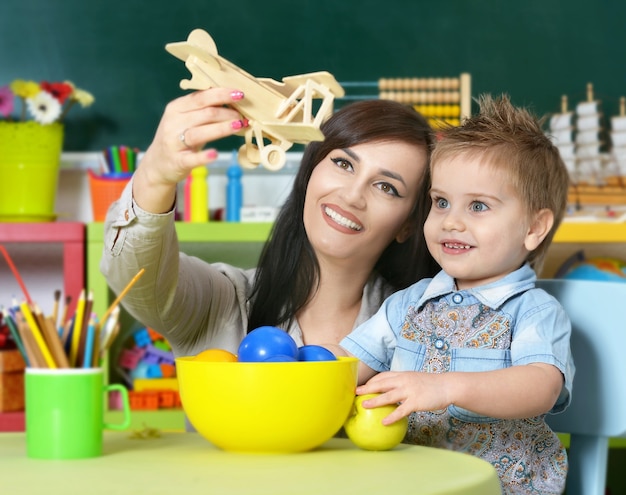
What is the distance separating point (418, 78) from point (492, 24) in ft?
0.99

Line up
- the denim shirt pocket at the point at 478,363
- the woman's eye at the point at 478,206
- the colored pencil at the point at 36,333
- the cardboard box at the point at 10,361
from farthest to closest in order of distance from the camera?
1. the cardboard box at the point at 10,361
2. the woman's eye at the point at 478,206
3. the denim shirt pocket at the point at 478,363
4. the colored pencil at the point at 36,333

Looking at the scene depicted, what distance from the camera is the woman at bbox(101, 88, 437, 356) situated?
1.33 metres

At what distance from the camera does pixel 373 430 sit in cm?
91

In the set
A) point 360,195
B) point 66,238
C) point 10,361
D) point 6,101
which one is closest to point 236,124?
point 360,195

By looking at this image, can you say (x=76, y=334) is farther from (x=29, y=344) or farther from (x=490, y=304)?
(x=490, y=304)

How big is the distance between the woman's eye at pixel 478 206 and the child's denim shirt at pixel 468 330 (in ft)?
0.33

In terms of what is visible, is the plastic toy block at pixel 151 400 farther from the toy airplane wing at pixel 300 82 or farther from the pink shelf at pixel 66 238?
the toy airplane wing at pixel 300 82

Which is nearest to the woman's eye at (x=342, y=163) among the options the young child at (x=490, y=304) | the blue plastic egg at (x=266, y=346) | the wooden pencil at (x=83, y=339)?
the young child at (x=490, y=304)

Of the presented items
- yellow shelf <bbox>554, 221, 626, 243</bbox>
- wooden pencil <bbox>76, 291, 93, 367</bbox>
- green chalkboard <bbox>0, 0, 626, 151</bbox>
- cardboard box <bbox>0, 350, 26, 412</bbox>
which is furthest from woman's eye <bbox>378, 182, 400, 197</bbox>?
green chalkboard <bbox>0, 0, 626, 151</bbox>

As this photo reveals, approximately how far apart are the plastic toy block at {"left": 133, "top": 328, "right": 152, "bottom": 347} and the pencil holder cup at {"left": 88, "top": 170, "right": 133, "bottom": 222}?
1.11 feet

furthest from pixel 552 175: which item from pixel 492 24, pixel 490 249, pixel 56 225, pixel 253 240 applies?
pixel 492 24

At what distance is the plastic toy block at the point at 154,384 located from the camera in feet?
8.00

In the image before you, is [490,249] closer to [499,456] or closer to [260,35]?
[499,456]

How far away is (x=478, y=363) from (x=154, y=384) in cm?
146
